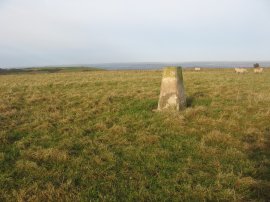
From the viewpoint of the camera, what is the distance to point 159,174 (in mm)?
6457

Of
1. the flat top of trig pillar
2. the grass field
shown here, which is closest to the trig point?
the flat top of trig pillar

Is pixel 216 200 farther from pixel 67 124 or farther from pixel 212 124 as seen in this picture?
pixel 67 124

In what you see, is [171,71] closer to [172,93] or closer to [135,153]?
[172,93]

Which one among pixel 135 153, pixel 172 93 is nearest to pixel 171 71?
pixel 172 93

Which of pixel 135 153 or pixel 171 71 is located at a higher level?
pixel 171 71

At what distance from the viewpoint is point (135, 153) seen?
7.64 meters

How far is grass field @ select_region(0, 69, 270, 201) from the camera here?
5773mm

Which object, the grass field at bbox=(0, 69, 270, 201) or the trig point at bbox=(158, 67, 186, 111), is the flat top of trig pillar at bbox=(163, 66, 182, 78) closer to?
the trig point at bbox=(158, 67, 186, 111)

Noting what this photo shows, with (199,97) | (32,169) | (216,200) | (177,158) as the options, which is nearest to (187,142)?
(177,158)

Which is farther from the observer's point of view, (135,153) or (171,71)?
(171,71)

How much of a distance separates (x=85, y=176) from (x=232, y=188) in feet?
10.1

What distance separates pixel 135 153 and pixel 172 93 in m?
5.00

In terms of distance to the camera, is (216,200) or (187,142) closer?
(216,200)

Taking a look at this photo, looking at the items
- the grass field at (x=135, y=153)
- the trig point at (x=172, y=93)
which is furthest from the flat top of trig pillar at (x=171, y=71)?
the grass field at (x=135, y=153)
